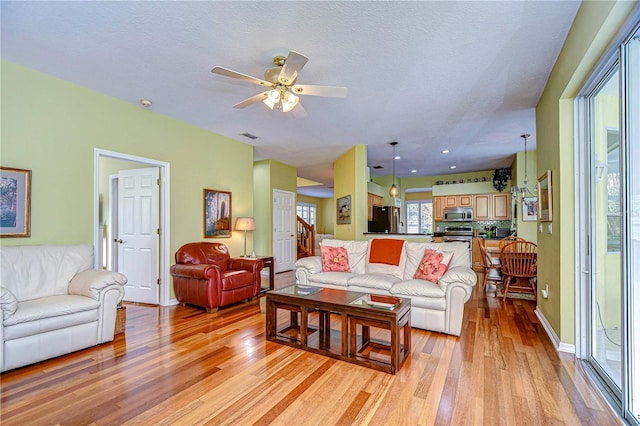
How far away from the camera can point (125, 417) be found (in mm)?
1799

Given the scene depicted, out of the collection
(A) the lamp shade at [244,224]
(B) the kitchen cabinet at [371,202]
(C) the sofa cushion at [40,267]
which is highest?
(B) the kitchen cabinet at [371,202]

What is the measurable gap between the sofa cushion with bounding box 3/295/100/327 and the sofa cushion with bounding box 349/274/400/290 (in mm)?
2699

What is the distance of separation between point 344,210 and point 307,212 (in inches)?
272

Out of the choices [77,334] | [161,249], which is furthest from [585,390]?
[161,249]

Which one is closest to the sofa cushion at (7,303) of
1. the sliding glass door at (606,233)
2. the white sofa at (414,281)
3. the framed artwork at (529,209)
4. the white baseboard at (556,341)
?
the white sofa at (414,281)

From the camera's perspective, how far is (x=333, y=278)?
3871 millimetres

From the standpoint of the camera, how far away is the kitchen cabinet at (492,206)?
7844 mm

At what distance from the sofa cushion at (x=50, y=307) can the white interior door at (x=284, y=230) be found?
448 centimetres

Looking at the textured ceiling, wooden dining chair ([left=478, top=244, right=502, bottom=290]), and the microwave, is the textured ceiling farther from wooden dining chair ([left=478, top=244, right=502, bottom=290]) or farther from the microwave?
the microwave

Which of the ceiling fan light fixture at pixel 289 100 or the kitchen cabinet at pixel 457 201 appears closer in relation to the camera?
the ceiling fan light fixture at pixel 289 100

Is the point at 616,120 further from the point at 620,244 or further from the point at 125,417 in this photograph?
the point at 125,417

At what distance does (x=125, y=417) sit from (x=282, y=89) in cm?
267

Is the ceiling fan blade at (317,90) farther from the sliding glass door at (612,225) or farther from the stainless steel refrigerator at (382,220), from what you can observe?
the stainless steel refrigerator at (382,220)

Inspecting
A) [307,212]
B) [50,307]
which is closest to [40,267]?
[50,307]
